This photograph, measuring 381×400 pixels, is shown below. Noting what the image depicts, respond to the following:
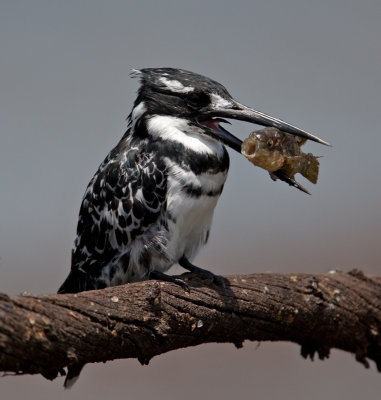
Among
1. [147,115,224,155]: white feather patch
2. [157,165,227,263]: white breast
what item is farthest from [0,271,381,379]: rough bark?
[147,115,224,155]: white feather patch

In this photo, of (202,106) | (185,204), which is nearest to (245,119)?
(202,106)

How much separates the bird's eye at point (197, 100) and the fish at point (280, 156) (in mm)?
254

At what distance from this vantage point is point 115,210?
142 inches

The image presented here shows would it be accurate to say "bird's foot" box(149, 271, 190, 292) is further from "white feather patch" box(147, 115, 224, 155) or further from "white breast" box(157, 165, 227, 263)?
"white feather patch" box(147, 115, 224, 155)

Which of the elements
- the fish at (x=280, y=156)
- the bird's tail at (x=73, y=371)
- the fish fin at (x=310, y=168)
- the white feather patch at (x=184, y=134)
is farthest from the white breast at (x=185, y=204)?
the bird's tail at (x=73, y=371)

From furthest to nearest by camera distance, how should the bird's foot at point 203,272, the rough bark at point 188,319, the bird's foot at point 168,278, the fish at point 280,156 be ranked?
the fish at point 280,156 → the bird's foot at point 203,272 → the bird's foot at point 168,278 → the rough bark at point 188,319

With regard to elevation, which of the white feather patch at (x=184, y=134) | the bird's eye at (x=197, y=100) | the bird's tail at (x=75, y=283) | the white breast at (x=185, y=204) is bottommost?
the bird's tail at (x=75, y=283)

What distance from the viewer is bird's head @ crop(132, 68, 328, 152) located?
138 inches

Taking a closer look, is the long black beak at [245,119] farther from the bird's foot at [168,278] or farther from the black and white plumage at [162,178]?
the bird's foot at [168,278]

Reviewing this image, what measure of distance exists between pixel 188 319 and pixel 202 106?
3.25 ft

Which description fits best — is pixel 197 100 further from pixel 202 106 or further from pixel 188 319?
pixel 188 319

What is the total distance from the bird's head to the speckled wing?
218 mm

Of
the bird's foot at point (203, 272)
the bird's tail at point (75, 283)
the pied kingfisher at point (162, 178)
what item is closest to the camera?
the bird's foot at point (203, 272)

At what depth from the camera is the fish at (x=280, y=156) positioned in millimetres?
3373
